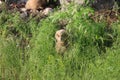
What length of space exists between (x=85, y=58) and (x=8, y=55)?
977mm

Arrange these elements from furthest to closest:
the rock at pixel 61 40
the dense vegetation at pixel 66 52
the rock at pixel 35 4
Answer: the rock at pixel 35 4 → the rock at pixel 61 40 → the dense vegetation at pixel 66 52

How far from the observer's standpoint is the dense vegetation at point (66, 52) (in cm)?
485

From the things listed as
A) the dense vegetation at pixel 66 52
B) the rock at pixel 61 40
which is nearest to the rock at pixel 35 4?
the dense vegetation at pixel 66 52

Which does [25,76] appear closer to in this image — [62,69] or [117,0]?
[62,69]

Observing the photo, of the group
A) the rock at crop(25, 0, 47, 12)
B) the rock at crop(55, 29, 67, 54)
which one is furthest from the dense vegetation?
the rock at crop(25, 0, 47, 12)

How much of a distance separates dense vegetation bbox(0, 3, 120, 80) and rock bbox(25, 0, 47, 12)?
40.7 inches

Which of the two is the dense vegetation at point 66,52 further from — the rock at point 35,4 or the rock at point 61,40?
the rock at point 35,4

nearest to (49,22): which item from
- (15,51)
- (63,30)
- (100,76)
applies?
(63,30)

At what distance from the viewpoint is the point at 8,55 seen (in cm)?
538

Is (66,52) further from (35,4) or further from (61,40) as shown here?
(35,4)

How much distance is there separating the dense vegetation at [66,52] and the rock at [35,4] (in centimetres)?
103

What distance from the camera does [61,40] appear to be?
5.32 metres

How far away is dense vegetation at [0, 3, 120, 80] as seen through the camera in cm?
485

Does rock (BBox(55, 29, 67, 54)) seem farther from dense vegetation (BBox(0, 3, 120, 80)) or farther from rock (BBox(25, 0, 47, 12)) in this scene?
rock (BBox(25, 0, 47, 12))
